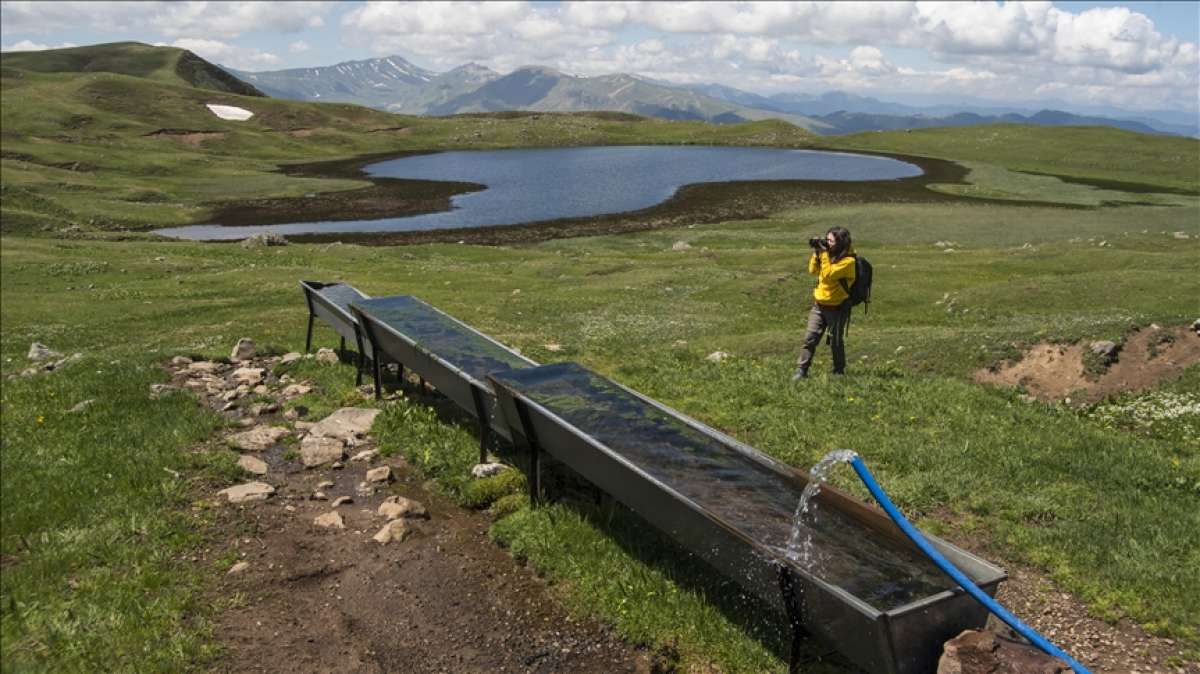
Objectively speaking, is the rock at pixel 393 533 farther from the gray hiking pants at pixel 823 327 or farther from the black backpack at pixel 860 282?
the black backpack at pixel 860 282

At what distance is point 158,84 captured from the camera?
175500 millimetres

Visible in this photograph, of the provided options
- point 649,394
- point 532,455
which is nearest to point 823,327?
point 649,394

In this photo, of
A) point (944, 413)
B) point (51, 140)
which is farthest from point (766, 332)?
point (51, 140)

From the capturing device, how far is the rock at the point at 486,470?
42.1 feet

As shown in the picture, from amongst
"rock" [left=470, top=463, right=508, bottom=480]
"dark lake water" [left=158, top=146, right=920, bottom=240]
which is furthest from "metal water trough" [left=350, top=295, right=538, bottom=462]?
"dark lake water" [left=158, top=146, right=920, bottom=240]

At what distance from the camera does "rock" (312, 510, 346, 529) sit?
37.2ft

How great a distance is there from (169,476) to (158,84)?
198 meters

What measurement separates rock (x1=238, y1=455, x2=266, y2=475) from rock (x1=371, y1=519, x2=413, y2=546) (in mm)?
3405

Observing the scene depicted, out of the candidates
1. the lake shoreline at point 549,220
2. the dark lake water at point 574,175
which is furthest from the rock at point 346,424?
the dark lake water at point 574,175

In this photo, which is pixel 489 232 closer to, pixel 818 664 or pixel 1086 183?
pixel 818 664

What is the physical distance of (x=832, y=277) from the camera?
1744 centimetres

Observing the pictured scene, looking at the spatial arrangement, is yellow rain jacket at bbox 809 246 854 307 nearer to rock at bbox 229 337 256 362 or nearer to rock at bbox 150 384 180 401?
rock at bbox 150 384 180 401

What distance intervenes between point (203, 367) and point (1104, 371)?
2270cm

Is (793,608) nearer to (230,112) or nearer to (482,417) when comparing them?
(482,417)
